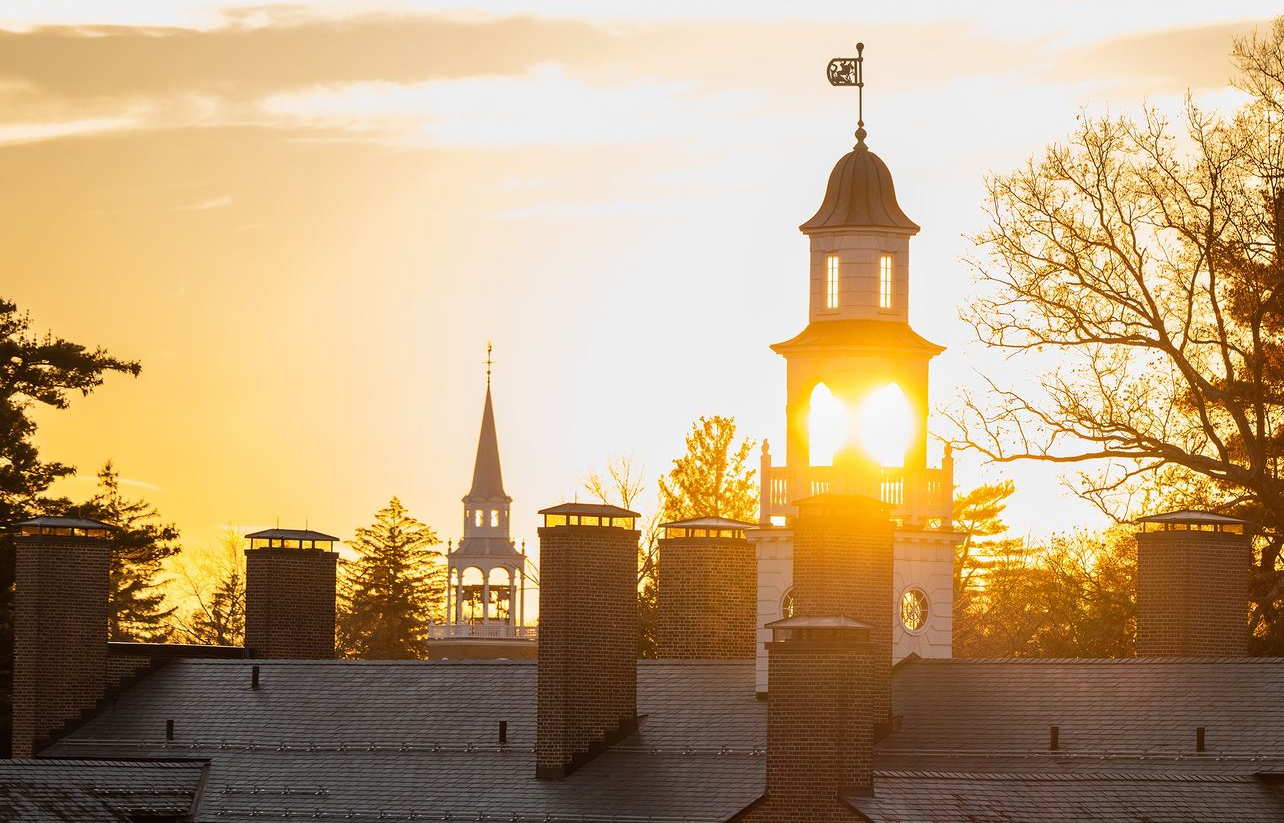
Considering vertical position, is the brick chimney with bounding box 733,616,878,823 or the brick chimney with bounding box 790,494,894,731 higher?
the brick chimney with bounding box 790,494,894,731

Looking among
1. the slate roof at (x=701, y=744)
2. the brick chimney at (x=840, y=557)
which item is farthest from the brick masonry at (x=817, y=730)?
the brick chimney at (x=840, y=557)

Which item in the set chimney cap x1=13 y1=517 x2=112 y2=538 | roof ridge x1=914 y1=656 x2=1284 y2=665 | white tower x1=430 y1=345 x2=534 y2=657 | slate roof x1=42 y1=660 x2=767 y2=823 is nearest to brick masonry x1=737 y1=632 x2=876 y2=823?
slate roof x1=42 y1=660 x2=767 y2=823

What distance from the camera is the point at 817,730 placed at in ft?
128

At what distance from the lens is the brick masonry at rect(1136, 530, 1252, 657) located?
4594cm

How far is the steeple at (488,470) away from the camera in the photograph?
396 feet

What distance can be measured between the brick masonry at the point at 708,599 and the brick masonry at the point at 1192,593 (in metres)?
7.52

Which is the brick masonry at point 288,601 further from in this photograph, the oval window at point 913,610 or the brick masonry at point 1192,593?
the brick masonry at point 1192,593

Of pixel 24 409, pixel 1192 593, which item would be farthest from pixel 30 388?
pixel 1192 593

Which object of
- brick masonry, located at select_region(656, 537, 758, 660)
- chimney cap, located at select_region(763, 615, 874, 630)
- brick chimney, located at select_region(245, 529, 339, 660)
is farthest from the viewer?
brick chimney, located at select_region(245, 529, 339, 660)

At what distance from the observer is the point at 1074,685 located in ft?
145

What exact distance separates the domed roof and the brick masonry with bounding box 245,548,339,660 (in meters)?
15.0

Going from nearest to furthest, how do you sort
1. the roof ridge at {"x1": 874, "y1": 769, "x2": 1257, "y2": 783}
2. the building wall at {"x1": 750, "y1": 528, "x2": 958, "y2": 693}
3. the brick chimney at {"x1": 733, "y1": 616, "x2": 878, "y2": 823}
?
the brick chimney at {"x1": 733, "y1": 616, "x2": 878, "y2": 823} < the roof ridge at {"x1": 874, "y1": 769, "x2": 1257, "y2": 783} < the building wall at {"x1": 750, "y1": 528, "x2": 958, "y2": 693}

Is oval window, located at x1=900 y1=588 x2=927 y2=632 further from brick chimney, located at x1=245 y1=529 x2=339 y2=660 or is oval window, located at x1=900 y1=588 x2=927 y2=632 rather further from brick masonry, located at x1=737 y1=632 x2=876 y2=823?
brick chimney, located at x1=245 y1=529 x2=339 y2=660

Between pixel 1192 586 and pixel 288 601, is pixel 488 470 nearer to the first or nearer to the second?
pixel 288 601
